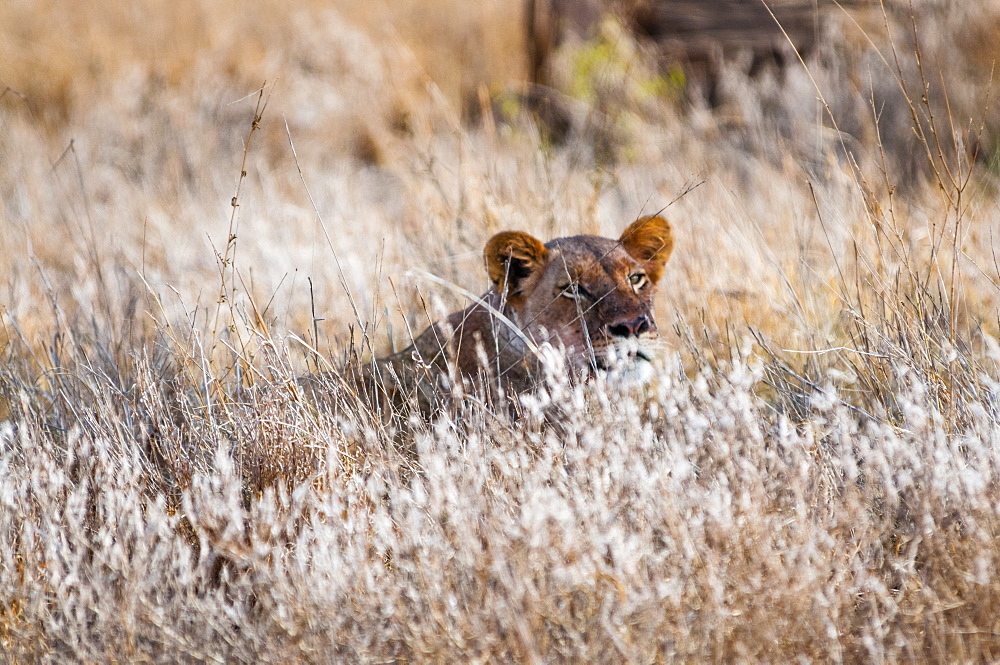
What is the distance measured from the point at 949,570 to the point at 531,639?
45.8 inches

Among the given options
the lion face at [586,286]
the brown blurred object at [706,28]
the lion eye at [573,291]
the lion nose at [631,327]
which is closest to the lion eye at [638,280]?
the lion face at [586,286]

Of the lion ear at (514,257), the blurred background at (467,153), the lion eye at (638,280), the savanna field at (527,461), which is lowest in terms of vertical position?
the savanna field at (527,461)

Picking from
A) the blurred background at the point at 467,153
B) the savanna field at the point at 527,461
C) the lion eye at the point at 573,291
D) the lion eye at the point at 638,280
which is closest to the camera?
the savanna field at the point at 527,461

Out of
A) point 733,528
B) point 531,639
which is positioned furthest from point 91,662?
point 733,528

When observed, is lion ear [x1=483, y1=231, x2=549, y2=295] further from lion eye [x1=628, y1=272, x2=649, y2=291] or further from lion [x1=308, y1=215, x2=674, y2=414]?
lion eye [x1=628, y1=272, x2=649, y2=291]

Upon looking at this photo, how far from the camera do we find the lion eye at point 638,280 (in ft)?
13.4

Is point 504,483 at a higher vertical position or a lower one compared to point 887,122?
lower

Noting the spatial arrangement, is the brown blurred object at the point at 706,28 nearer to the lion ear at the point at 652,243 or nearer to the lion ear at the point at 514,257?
the lion ear at the point at 652,243

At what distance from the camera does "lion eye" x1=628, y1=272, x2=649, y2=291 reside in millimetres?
4078

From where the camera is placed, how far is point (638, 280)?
414 cm

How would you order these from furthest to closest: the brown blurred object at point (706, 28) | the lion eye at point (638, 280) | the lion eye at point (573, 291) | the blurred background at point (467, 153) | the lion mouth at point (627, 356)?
the brown blurred object at point (706, 28) → the blurred background at point (467, 153) → the lion eye at point (638, 280) → the lion eye at point (573, 291) → the lion mouth at point (627, 356)

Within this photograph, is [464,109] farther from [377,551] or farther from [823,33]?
[377,551]

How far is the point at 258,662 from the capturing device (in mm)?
2365

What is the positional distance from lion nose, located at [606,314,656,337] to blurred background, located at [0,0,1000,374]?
0.28 metres
